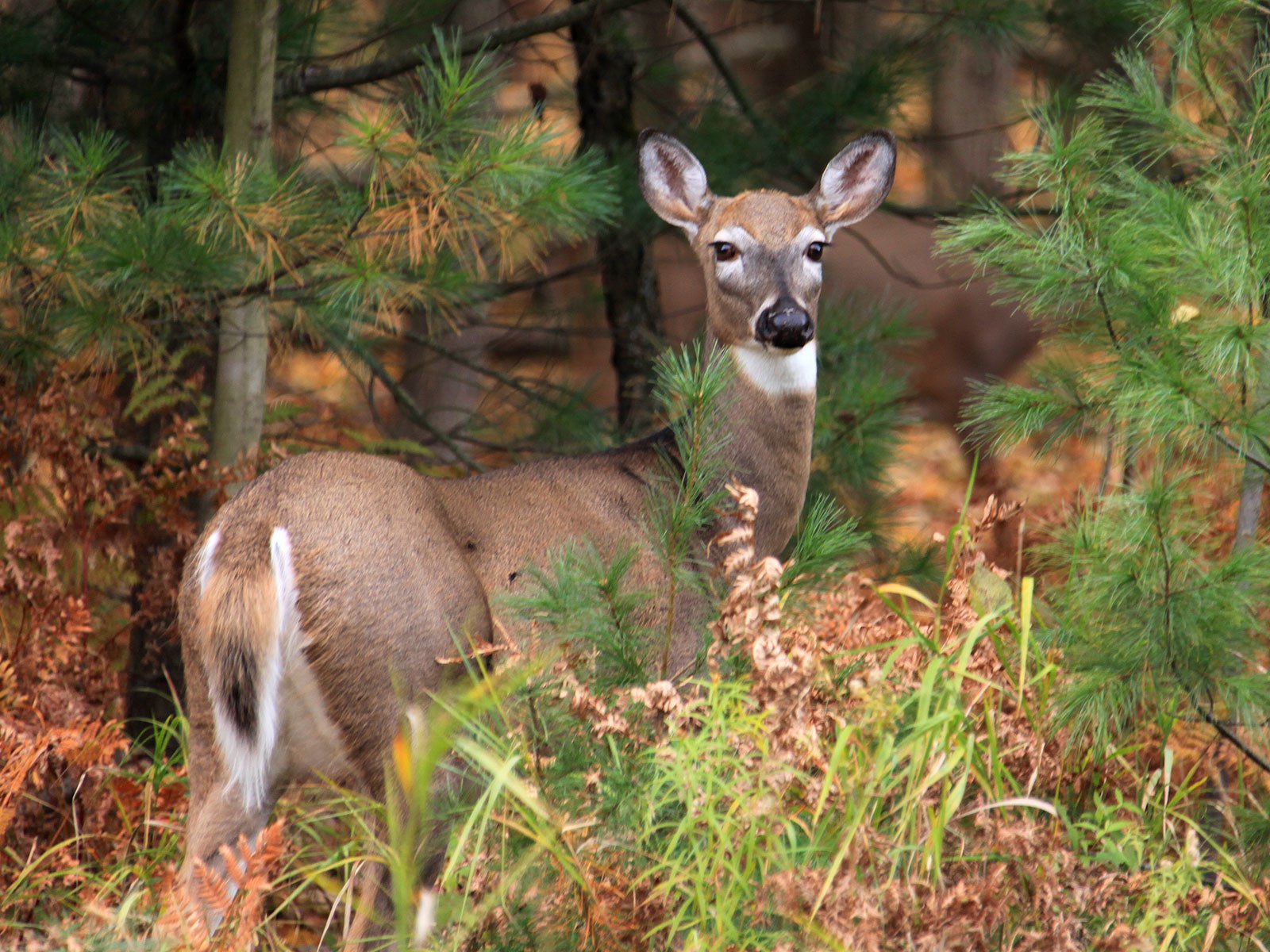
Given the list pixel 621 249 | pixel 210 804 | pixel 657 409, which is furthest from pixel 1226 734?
pixel 621 249

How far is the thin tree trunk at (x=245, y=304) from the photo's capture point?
4.90m

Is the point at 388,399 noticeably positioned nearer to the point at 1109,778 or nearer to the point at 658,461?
the point at 658,461

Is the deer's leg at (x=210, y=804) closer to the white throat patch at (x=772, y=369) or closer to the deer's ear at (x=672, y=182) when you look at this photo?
the white throat patch at (x=772, y=369)

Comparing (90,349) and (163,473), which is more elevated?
(90,349)

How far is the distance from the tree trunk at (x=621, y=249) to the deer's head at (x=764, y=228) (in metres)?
1.32

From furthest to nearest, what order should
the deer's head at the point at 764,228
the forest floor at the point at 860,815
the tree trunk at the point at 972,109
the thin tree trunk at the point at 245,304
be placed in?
the tree trunk at the point at 972,109 → the thin tree trunk at the point at 245,304 → the deer's head at the point at 764,228 → the forest floor at the point at 860,815

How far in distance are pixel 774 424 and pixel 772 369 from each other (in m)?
0.17

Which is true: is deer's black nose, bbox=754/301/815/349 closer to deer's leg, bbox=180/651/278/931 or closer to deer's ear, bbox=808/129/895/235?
deer's ear, bbox=808/129/895/235

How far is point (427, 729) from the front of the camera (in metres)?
3.60

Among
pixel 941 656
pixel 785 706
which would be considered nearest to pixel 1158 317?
pixel 941 656

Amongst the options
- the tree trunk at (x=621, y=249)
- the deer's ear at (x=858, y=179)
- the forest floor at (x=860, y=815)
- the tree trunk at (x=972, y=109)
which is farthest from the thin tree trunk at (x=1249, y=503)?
the tree trunk at (x=972, y=109)

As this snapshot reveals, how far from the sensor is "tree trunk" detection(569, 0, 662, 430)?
665cm

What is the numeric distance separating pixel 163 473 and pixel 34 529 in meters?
0.46

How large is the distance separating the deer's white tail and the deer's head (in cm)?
168
